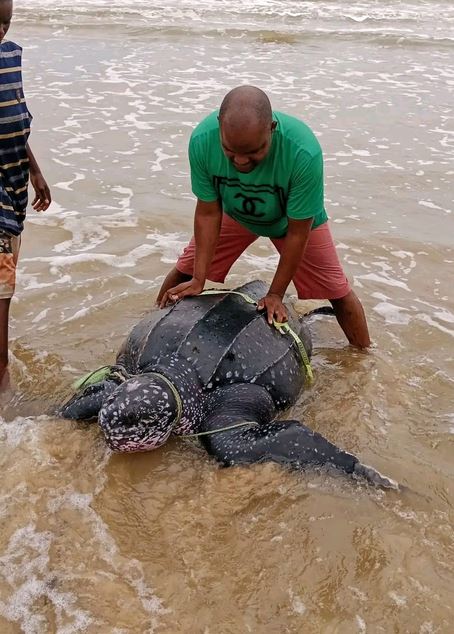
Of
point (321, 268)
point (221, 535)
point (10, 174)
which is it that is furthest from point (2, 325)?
point (321, 268)

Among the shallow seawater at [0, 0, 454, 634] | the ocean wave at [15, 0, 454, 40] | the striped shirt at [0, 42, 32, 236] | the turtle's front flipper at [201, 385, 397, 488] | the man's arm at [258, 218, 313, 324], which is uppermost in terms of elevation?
the striped shirt at [0, 42, 32, 236]

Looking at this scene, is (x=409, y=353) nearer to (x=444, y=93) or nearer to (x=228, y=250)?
(x=228, y=250)

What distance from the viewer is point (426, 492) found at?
2250 millimetres

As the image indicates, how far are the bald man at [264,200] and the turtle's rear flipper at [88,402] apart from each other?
0.56m

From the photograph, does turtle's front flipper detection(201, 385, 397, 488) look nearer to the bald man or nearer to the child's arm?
the bald man

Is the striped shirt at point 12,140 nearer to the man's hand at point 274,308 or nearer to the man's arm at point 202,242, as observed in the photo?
Answer: the man's arm at point 202,242

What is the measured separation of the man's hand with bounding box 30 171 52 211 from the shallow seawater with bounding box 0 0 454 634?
0.73 meters

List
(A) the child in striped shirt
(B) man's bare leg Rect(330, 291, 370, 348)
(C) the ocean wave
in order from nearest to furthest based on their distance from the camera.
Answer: (A) the child in striped shirt, (B) man's bare leg Rect(330, 291, 370, 348), (C) the ocean wave

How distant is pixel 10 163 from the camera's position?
8.16 feet

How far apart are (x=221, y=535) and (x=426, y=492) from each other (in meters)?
0.77

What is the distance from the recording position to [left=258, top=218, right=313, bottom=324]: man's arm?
262 cm

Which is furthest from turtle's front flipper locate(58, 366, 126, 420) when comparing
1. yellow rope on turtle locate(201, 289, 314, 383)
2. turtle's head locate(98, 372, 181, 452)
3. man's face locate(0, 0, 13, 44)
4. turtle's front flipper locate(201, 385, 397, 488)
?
man's face locate(0, 0, 13, 44)

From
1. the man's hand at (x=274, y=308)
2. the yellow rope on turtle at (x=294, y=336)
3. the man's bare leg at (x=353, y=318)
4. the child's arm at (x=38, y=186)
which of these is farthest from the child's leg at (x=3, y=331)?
the man's bare leg at (x=353, y=318)

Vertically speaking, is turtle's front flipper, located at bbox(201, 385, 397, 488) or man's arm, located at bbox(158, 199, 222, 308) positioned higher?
man's arm, located at bbox(158, 199, 222, 308)
